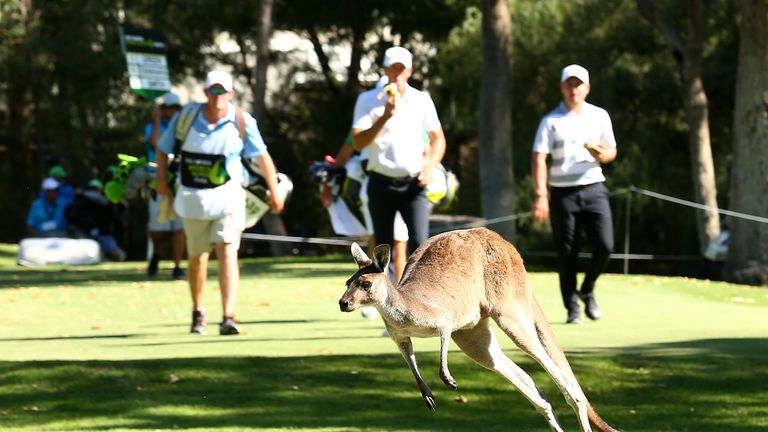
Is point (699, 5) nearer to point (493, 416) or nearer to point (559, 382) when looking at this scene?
point (493, 416)

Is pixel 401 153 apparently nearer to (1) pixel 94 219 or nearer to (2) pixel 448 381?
(2) pixel 448 381

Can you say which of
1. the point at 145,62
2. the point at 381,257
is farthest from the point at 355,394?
the point at 145,62

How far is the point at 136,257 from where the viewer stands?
37156mm

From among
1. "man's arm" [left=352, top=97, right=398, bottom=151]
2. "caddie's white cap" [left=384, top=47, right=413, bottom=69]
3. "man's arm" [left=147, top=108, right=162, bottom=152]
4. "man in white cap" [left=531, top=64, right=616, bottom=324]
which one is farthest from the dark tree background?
"man's arm" [left=352, top=97, right=398, bottom=151]

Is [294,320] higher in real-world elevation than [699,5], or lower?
lower

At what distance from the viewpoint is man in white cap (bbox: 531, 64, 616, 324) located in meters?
12.6

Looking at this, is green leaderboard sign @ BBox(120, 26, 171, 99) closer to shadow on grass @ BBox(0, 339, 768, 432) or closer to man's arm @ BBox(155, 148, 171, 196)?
man's arm @ BBox(155, 148, 171, 196)

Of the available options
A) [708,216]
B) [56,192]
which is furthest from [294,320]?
[56,192]

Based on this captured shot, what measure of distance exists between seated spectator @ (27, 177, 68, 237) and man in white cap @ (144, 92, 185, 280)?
8040mm

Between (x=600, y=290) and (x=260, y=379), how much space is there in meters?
8.27

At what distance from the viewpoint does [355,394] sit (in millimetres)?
9914

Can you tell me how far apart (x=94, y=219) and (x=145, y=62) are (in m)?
5.14

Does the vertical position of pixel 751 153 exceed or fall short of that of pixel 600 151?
it falls short

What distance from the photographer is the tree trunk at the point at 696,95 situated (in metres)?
25.1
